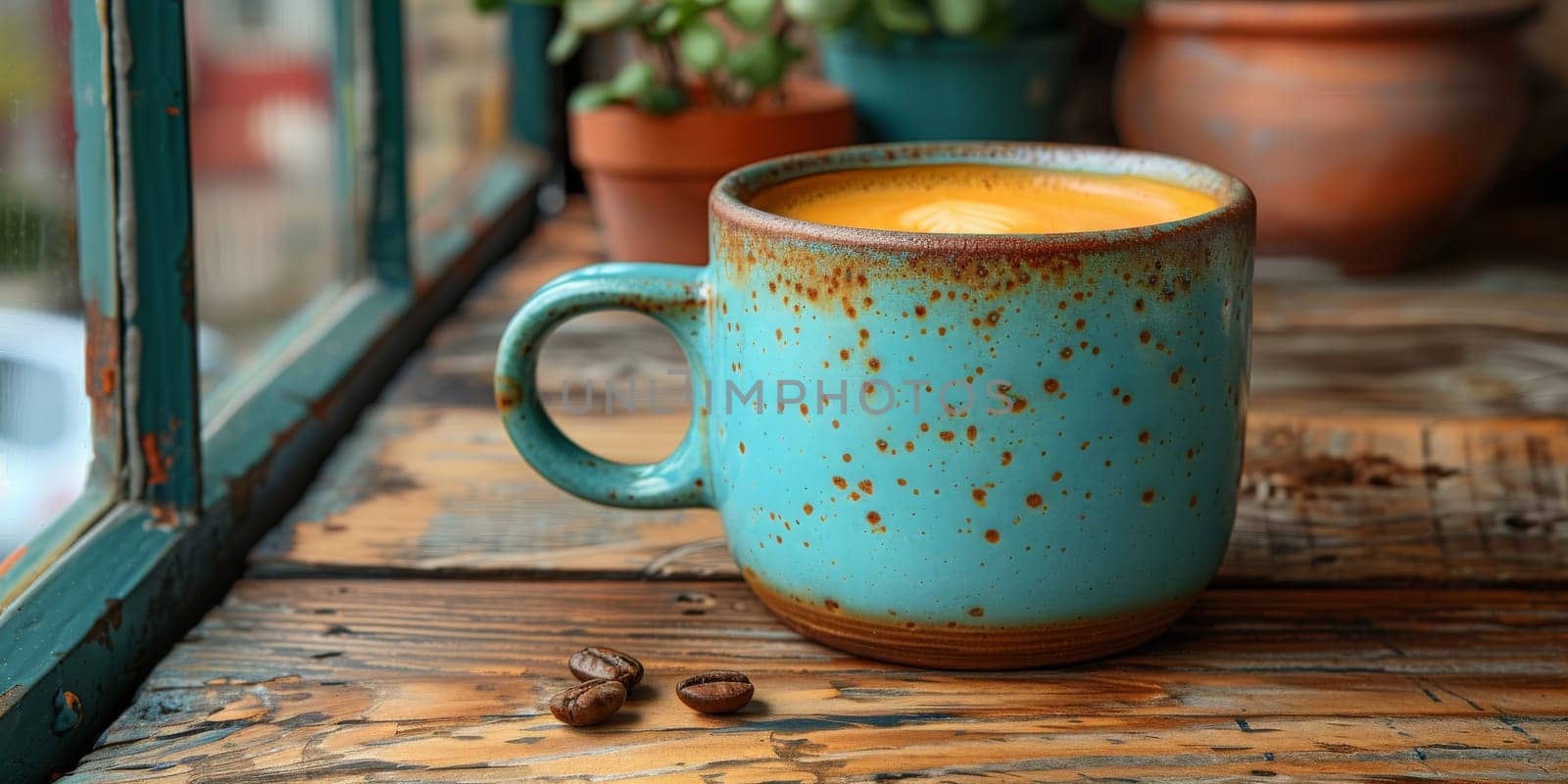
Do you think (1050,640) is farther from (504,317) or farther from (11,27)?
(504,317)

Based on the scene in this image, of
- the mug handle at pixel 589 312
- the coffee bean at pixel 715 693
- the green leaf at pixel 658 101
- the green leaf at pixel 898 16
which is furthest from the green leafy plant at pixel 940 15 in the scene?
the coffee bean at pixel 715 693

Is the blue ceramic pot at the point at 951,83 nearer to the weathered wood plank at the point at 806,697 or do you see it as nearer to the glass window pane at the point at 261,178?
the glass window pane at the point at 261,178

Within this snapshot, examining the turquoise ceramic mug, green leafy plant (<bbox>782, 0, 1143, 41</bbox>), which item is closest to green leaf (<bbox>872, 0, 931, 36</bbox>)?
green leafy plant (<bbox>782, 0, 1143, 41</bbox>)

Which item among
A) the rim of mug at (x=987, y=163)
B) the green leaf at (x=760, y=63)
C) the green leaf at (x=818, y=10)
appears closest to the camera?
the rim of mug at (x=987, y=163)

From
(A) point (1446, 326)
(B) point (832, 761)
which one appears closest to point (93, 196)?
(B) point (832, 761)

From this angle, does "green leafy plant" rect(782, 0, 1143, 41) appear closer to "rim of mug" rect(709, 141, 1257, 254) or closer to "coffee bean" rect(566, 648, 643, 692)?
"rim of mug" rect(709, 141, 1257, 254)

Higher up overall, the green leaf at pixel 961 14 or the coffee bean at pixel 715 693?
the green leaf at pixel 961 14

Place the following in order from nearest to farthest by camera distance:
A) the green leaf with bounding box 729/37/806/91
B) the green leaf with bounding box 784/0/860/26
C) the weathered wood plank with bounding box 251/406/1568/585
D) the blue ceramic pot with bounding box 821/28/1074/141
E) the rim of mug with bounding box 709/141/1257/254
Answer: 1. the rim of mug with bounding box 709/141/1257/254
2. the weathered wood plank with bounding box 251/406/1568/585
3. the green leaf with bounding box 784/0/860/26
4. the green leaf with bounding box 729/37/806/91
5. the blue ceramic pot with bounding box 821/28/1074/141
